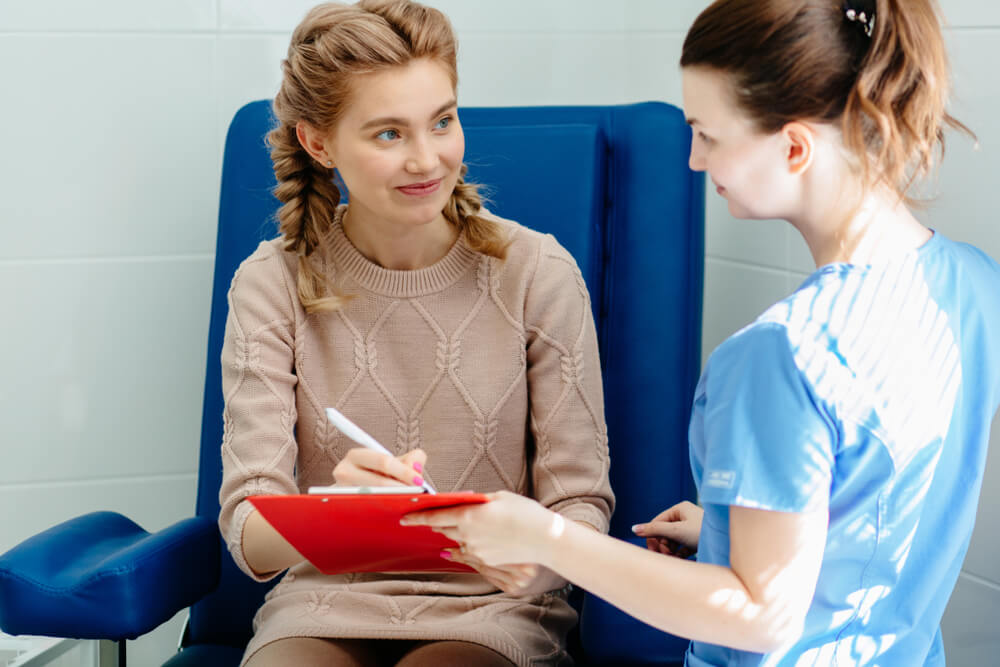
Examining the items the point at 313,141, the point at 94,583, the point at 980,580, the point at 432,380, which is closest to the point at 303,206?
the point at 313,141

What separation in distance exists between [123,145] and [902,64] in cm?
147

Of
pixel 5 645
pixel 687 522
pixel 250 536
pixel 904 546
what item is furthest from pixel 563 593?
pixel 5 645

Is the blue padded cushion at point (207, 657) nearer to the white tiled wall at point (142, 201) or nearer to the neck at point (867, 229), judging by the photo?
the white tiled wall at point (142, 201)

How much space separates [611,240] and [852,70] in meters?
0.75

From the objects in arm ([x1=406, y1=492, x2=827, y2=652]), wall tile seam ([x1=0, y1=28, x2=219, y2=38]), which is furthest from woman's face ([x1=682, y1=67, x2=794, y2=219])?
wall tile seam ([x1=0, y1=28, x2=219, y2=38])

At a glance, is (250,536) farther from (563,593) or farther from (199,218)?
(199,218)

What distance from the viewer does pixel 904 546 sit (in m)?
0.92

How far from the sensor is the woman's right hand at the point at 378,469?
1082 millimetres

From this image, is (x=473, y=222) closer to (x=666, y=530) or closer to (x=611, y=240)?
(x=611, y=240)

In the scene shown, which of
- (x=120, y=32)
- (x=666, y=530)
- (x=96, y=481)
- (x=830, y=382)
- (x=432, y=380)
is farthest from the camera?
(x=96, y=481)

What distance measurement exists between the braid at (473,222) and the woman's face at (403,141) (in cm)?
11

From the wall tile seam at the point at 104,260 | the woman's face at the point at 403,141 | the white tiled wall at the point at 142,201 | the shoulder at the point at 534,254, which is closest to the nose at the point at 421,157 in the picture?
the woman's face at the point at 403,141

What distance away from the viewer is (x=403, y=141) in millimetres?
1347

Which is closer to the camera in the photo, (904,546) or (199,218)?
(904,546)
